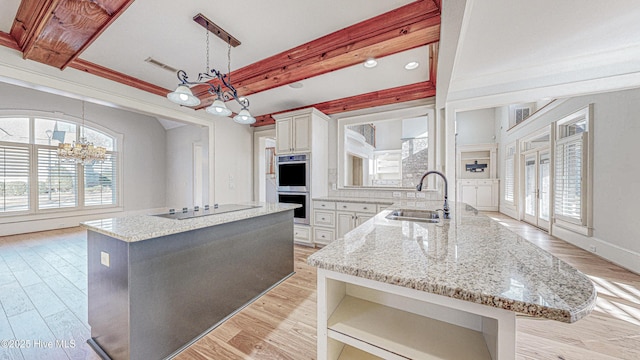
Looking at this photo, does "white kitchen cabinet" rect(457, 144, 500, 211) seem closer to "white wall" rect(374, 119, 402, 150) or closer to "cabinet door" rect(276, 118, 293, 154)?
"white wall" rect(374, 119, 402, 150)

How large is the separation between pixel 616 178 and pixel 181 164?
332 inches

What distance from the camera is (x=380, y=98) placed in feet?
11.3

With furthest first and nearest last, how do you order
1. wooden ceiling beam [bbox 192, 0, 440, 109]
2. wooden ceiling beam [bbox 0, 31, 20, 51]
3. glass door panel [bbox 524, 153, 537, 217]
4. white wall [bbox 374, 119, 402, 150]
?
glass door panel [bbox 524, 153, 537, 217] < white wall [bbox 374, 119, 402, 150] < wooden ceiling beam [bbox 0, 31, 20, 51] < wooden ceiling beam [bbox 192, 0, 440, 109]

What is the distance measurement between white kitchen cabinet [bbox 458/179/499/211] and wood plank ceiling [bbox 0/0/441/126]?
5754 mm

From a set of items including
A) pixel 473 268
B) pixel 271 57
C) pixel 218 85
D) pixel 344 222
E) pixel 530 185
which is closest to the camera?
pixel 473 268

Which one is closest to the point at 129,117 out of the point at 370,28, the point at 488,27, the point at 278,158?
the point at 278,158

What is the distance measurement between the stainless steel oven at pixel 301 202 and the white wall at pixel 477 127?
642 centimetres

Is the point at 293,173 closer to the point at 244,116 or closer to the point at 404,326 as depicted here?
the point at 244,116

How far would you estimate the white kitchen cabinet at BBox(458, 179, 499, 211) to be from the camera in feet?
22.8

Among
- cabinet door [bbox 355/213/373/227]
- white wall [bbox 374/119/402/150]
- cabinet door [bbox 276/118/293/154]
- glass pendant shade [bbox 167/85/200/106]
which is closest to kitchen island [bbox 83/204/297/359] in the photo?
glass pendant shade [bbox 167/85/200/106]

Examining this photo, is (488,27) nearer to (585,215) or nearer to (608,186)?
(608,186)

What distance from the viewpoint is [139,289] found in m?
1.31

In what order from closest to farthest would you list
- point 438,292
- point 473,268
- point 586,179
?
1. point 438,292
2. point 473,268
3. point 586,179

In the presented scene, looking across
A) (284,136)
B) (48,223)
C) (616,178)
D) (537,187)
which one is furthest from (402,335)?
(48,223)
